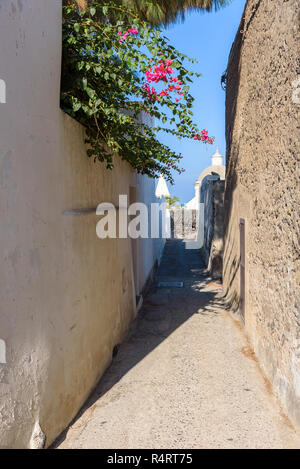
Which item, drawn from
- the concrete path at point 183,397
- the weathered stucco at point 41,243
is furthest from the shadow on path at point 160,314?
the weathered stucco at point 41,243

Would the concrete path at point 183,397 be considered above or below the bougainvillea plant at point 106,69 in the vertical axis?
below

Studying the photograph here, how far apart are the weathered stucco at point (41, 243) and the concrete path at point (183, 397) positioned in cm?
38

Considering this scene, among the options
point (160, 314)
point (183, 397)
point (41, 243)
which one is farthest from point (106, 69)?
point (160, 314)

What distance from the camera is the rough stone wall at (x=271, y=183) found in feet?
11.8

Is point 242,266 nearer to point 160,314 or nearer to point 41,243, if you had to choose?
point 160,314

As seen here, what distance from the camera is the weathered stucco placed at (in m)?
2.51

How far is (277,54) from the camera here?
4117 millimetres

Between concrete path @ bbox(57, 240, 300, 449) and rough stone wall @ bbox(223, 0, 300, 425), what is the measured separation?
0.25 m

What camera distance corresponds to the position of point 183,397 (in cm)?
410

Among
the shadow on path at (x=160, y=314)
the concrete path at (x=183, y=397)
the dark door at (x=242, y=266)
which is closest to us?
the concrete path at (x=183, y=397)

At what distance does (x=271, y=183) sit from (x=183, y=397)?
2.53m

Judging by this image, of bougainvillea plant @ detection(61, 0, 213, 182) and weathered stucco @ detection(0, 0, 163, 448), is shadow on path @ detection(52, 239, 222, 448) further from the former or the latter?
bougainvillea plant @ detection(61, 0, 213, 182)

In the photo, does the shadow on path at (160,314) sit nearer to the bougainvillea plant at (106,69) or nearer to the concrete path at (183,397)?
the concrete path at (183,397)

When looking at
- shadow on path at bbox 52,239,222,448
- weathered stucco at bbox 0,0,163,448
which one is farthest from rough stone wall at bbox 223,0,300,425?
weathered stucco at bbox 0,0,163,448
